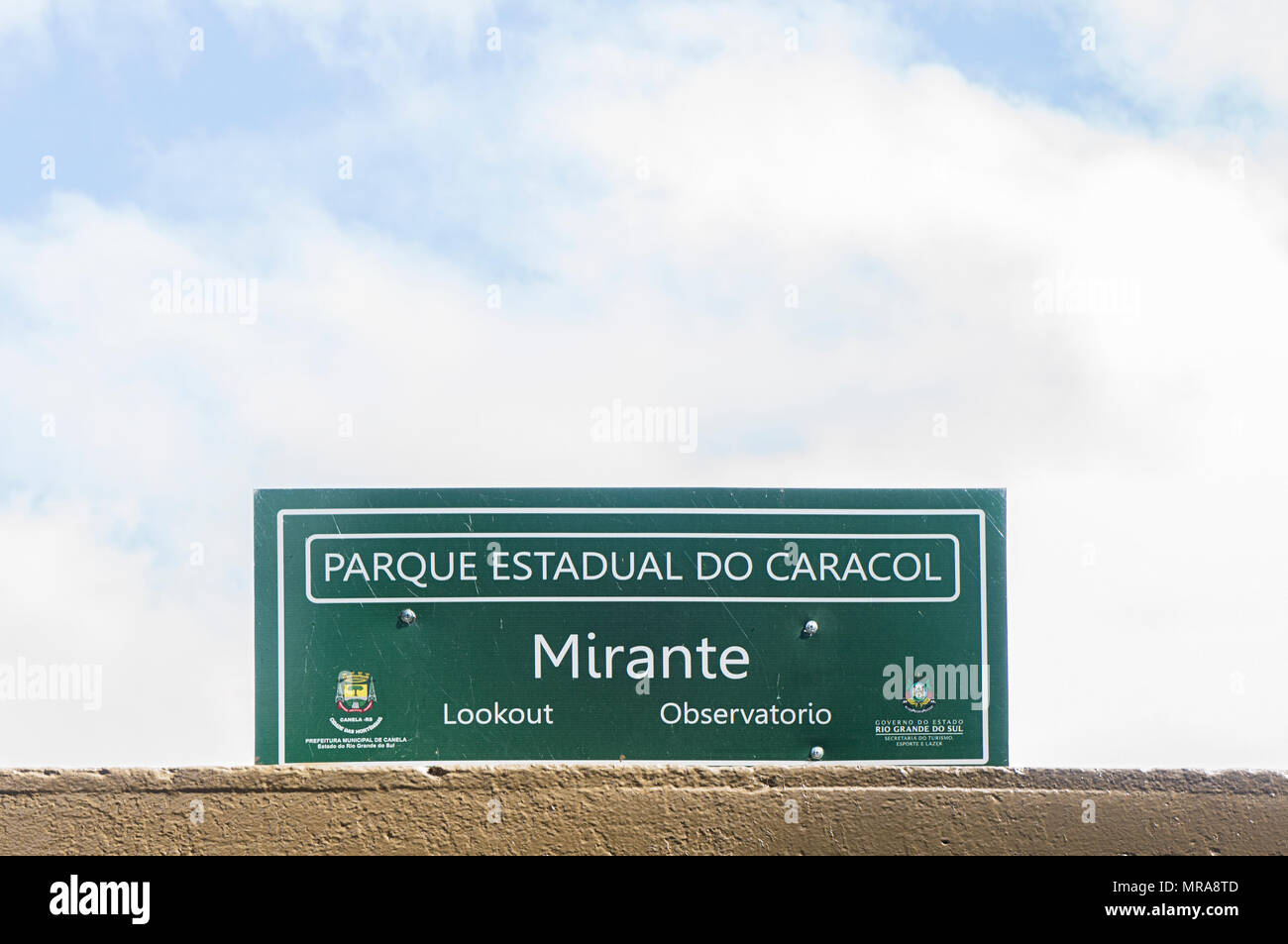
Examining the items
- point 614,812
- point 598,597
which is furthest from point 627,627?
point 614,812

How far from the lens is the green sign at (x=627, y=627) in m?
6.83

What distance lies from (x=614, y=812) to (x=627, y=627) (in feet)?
3.18

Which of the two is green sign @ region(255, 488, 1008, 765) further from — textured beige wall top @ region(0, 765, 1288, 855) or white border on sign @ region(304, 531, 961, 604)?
textured beige wall top @ region(0, 765, 1288, 855)

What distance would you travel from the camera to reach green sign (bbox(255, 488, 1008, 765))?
683 centimetres

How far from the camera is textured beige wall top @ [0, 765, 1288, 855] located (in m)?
6.68

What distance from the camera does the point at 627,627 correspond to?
688 cm

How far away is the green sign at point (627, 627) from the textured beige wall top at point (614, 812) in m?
0.16

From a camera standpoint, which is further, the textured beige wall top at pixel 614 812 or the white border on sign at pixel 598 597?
the white border on sign at pixel 598 597

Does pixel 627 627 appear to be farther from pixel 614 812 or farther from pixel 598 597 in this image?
pixel 614 812

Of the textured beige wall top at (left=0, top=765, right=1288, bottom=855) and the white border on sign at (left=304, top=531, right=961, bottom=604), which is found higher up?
the white border on sign at (left=304, top=531, right=961, bottom=604)

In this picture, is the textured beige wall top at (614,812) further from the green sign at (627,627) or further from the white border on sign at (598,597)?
the white border on sign at (598,597)

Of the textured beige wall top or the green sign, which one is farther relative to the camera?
the green sign

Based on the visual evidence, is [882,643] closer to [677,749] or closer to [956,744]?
[956,744]

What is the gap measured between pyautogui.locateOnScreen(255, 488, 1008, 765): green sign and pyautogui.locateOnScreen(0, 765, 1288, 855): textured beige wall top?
0.16m
